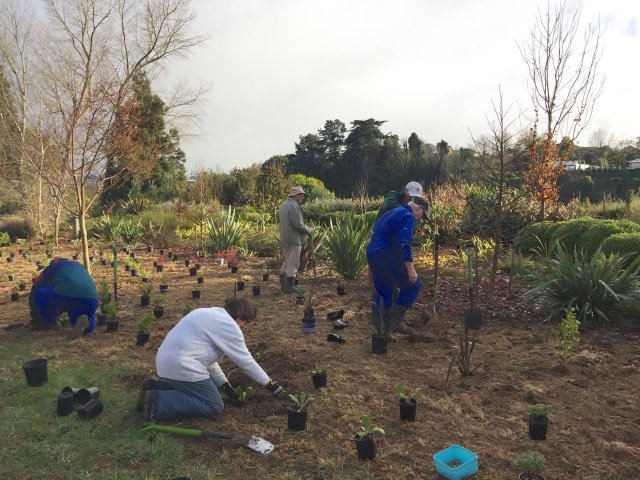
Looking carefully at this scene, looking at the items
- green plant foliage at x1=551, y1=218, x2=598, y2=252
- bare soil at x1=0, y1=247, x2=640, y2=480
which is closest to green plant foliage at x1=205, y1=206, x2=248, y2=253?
bare soil at x1=0, y1=247, x2=640, y2=480

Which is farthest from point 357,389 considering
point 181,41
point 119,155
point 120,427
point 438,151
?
point 438,151

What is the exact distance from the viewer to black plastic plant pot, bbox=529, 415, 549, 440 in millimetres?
2977

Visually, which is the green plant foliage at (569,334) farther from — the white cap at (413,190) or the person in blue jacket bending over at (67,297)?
the person in blue jacket bending over at (67,297)

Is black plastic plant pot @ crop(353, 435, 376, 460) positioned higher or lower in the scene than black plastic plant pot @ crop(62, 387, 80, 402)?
lower

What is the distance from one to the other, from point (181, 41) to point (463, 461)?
492 inches

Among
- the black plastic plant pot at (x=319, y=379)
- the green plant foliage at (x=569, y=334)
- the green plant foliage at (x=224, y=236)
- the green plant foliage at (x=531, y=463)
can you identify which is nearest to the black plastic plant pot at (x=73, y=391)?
the black plastic plant pot at (x=319, y=379)

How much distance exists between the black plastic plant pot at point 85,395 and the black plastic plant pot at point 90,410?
5.7 inches

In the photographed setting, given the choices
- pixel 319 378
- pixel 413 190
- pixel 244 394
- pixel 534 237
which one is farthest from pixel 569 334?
pixel 534 237

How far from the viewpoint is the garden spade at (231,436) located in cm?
295

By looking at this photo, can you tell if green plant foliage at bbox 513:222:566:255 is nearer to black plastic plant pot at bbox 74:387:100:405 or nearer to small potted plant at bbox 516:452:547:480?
small potted plant at bbox 516:452:547:480

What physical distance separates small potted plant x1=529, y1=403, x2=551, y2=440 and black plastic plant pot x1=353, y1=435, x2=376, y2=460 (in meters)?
1.03

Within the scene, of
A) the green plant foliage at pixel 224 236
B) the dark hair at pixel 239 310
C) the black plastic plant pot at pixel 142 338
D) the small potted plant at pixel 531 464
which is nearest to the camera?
the small potted plant at pixel 531 464

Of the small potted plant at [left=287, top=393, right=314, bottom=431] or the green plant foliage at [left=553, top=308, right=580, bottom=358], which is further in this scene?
the green plant foliage at [left=553, top=308, right=580, bottom=358]

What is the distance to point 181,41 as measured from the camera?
40.9 feet
